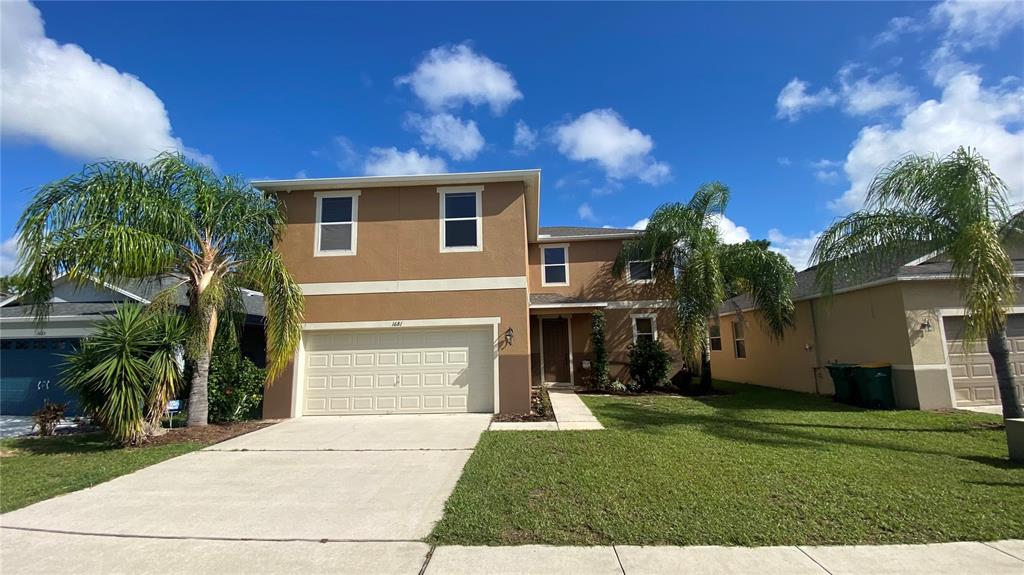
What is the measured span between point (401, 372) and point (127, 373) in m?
5.06

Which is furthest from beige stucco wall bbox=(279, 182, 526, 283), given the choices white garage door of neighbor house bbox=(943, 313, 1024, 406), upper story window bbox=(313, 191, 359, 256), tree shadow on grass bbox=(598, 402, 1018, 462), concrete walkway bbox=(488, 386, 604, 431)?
white garage door of neighbor house bbox=(943, 313, 1024, 406)

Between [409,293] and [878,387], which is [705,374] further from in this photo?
[409,293]

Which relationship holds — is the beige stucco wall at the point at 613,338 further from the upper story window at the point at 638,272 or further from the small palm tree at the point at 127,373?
the small palm tree at the point at 127,373

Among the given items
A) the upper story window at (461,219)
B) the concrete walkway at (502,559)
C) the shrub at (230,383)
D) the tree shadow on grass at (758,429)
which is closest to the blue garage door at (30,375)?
the shrub at (230,383)

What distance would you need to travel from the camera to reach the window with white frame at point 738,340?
18.0 m

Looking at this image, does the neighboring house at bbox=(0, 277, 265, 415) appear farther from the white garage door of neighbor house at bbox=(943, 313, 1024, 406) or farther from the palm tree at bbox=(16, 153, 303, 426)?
the white garage door of neighbor house at bbox=(943, 313, 1024, 406)

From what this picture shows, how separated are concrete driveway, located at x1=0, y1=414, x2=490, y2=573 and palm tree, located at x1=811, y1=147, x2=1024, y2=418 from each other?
837cm

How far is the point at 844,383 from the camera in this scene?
454 inches

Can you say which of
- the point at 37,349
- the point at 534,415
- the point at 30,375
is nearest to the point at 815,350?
the point at 534,415

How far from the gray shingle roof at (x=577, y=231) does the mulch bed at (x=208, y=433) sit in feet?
37.2

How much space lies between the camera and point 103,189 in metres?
8.29

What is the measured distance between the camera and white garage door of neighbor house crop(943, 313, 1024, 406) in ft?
33.7

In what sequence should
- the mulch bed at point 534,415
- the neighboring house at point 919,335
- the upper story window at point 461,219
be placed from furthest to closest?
the upper story window at point 461,219, the neighboring house at point 919,335, the mulch bed at point 534,415

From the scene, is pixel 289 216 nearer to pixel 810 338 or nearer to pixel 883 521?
pixel 883 521
